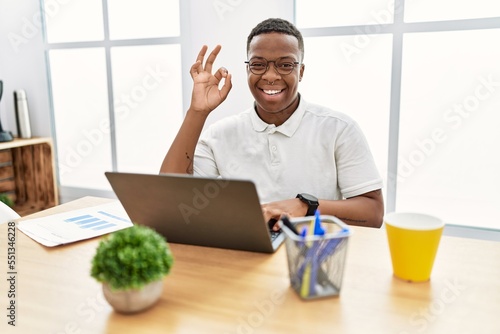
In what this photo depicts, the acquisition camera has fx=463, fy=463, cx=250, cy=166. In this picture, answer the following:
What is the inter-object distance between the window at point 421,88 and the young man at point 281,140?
2.83 ft

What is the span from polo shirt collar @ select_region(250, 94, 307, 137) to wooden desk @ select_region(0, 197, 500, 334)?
634 millimetres

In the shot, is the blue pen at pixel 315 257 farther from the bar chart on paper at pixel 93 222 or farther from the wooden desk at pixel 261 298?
the bar chart on paper at pixel 93 222

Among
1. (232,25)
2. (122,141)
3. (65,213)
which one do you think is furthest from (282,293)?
(122,141)

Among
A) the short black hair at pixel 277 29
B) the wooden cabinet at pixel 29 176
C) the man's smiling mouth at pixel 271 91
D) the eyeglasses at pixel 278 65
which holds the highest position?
the short black hair at pixel 277 29

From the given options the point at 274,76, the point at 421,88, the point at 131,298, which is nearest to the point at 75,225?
the point at 131,298

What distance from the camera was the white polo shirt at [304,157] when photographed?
1.54m

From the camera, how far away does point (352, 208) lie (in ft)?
4.64

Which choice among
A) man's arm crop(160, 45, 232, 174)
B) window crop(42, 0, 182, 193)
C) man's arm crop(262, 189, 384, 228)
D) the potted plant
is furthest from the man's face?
window crop(42, 0, 182, 193)

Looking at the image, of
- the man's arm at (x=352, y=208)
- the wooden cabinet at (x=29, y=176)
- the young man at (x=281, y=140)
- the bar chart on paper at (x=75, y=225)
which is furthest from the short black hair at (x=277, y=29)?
the wooden cabinet at (x=29, y=176)

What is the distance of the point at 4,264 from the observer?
0.98 metres

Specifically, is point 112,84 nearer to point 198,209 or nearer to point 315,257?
point 198,209

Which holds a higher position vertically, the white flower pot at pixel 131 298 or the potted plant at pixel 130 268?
the potted plant at pixel 130 268

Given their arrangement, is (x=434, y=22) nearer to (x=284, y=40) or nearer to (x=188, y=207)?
(x=284, y=40)

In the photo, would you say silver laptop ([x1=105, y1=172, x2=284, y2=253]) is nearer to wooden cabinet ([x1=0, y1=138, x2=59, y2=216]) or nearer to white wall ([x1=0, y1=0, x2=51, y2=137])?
wooden cabinet ([x1=0, y1=138, x2=59, y2=216])
